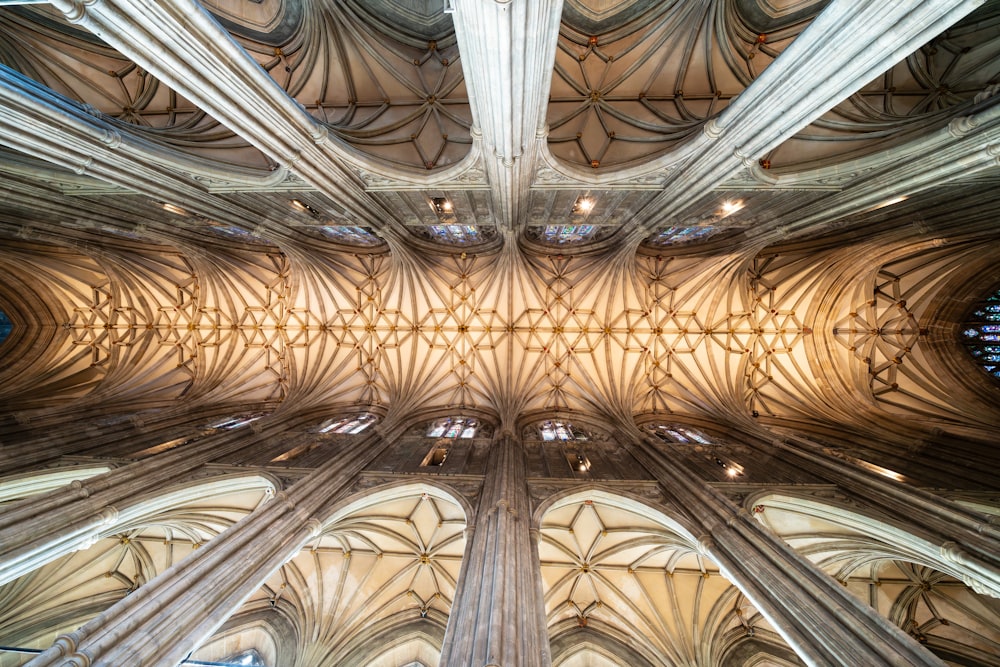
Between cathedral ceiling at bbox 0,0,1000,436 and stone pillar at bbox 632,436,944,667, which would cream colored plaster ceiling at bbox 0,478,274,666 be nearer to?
cathedral ceiling at bbox 0,0,1000,436

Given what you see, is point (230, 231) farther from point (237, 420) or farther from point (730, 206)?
point (730, 206)

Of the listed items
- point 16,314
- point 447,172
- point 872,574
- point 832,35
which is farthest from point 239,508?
point 872,574

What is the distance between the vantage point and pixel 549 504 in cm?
1041

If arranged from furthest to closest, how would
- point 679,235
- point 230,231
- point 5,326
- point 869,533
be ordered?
point 5,326
point 679,235
point 230,231
point 869,533

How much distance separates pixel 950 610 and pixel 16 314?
110 feet

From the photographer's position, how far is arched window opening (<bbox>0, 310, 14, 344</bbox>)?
16.5 m

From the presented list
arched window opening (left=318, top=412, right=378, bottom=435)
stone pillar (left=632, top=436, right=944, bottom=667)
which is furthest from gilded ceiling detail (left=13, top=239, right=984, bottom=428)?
stone pillar (left=632, top=436, right=944, bottom=667)

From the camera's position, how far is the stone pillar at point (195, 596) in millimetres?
5121

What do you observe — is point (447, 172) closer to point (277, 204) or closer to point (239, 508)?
point (277, 204)

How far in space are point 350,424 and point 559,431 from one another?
8.40 meters

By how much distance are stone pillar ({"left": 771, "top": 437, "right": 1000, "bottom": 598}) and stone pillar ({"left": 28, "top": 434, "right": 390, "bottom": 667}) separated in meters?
11.9

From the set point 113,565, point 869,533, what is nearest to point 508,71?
point 869,533

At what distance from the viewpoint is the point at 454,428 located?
54.2 ft

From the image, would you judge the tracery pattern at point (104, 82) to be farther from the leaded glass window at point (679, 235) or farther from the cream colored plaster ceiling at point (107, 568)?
the leaded glass window at point (679, 235)
